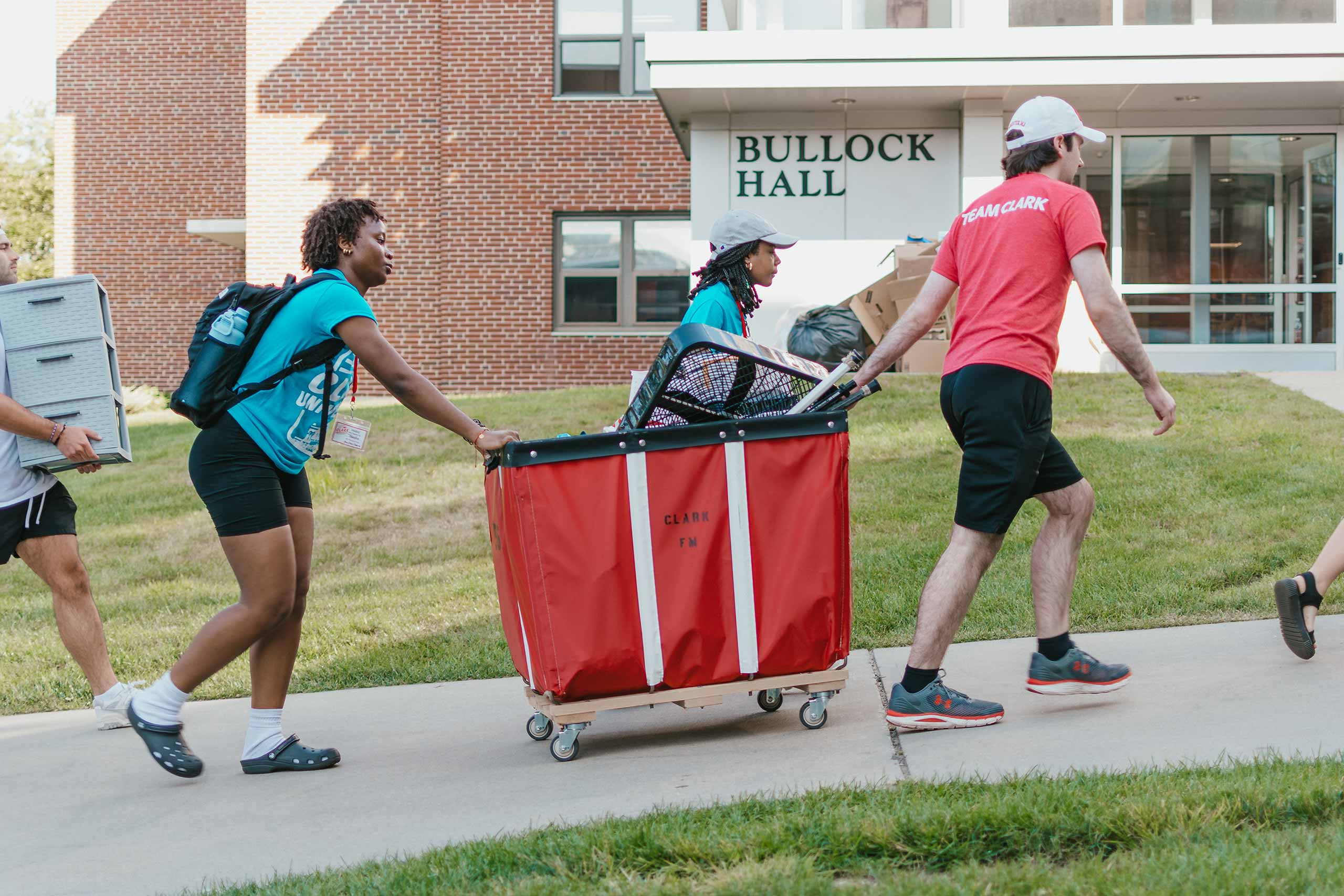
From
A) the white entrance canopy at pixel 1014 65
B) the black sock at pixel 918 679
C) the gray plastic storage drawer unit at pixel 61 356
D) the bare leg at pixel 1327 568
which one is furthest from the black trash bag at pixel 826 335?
the gray plastic storage drawer unit at pixel 61 356

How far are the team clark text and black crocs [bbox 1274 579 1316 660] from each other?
446 inches

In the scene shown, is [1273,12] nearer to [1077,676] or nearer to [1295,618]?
[1295,618]

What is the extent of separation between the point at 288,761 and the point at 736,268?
7.84 ft

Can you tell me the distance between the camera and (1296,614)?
182 inches

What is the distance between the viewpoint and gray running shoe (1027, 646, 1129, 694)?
14.4ft

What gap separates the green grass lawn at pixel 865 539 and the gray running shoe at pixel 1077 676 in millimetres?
1264

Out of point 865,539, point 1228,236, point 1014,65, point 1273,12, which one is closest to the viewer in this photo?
point 865,539

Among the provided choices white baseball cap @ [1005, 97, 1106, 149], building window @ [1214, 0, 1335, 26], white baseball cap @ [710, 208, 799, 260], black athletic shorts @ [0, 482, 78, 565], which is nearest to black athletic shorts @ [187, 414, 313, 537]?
black athletic shorts @ [0, 482, 78, 565]

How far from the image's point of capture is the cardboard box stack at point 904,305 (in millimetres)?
13062

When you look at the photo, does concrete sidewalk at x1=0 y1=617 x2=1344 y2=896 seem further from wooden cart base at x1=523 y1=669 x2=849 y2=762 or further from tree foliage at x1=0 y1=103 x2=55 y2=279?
tree foliage at x1=0 y1=103 x2=55 y2=279

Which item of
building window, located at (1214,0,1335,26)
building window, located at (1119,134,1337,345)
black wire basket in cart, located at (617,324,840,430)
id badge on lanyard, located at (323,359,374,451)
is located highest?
building window, located at (1214,0,1335,26)

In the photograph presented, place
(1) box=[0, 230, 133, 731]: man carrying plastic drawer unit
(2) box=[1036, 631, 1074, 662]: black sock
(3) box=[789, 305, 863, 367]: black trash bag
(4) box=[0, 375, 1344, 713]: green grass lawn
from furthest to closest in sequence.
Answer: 1. (3) box=[789, 305, 863, 367]: black trash bag
2. (4) box=[0, 375, 1344, 713]: green grass lawn
3. (1) box=[0, 230, 133, 731]: man carrying plastic drawer unit
4. (2) box=[1036, 631, 1074, 662]: black sock

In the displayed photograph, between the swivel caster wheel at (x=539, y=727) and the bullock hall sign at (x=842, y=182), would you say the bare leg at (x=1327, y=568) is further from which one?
the bullock hall sign at (x=842, y=182)

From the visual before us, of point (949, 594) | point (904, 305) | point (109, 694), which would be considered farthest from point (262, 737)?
point (904, 305)
